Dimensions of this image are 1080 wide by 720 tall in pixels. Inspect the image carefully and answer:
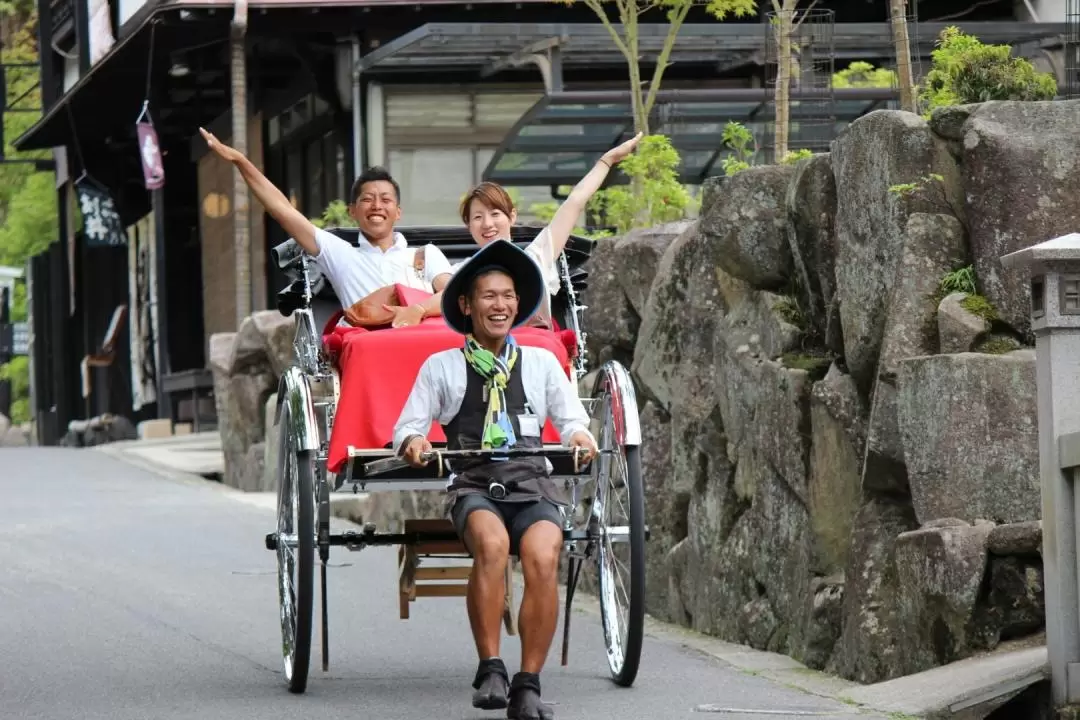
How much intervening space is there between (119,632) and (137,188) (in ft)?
98.2

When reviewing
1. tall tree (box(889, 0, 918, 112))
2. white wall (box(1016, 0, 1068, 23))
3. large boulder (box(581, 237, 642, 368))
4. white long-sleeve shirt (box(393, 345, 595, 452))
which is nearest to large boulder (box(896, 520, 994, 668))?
white long-sleeve shirt (box(393, 345, 595, 452))

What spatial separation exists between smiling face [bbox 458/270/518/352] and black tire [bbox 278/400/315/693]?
2.94 ft

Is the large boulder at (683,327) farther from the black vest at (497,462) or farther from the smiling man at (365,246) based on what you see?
the black vest at (497,462)

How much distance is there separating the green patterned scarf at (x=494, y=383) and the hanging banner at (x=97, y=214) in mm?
30451

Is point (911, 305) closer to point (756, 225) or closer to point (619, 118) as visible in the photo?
point (756, 225)

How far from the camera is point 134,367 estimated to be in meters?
39.2

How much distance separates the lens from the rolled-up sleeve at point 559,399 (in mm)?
7480

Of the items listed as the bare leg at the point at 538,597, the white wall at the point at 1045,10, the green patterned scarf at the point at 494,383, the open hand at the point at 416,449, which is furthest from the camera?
the white wall at the point at 1045,10

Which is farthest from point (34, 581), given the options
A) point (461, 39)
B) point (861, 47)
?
point (861, 47)

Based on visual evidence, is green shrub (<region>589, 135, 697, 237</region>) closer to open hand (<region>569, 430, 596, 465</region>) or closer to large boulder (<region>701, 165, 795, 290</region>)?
large boulder (<region>701, 165, 795, 290</region>)

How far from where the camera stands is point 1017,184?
891cm

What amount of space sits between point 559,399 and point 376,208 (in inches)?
68.0

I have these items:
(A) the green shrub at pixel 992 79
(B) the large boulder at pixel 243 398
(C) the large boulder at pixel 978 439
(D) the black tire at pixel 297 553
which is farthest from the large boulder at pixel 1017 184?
(B) the large boulder at pixel 243 398

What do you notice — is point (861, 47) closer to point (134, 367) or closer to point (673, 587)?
point (673, 587)
